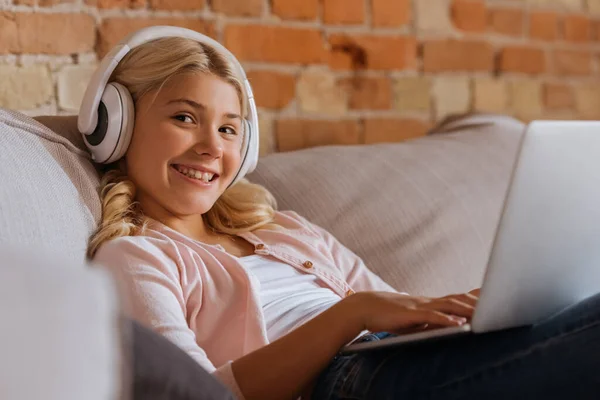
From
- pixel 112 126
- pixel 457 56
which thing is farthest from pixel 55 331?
pixel 457 56

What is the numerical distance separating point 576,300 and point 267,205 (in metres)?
0.62

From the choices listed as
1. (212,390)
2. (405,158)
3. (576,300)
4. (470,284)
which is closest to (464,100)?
(405,158)

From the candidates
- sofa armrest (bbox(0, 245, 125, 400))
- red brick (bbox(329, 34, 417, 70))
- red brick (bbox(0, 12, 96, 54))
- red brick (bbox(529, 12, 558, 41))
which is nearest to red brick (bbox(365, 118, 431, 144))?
red brick (bbox(329, 34, 417, 70))

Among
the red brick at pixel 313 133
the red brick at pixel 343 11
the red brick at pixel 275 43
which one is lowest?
the red brick at pixel 313 133

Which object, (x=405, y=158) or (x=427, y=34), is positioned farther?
(x=427, y=34)

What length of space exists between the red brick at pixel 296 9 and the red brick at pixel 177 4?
0.20 m

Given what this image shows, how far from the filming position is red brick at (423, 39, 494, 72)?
2318 mm

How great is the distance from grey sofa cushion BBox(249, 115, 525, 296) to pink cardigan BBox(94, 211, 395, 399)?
0.24 m

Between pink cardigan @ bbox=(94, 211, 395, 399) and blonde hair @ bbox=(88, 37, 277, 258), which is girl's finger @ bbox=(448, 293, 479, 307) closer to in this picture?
pink cardigan @ bbox=(94, 211, 395, 399)

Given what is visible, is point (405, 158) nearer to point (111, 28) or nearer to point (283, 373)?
point (111, 28)

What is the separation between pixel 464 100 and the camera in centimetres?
240

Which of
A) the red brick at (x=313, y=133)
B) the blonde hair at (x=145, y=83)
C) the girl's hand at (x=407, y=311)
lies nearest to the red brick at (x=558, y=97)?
the red brick at (x=313, y=133)

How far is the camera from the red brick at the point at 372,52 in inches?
84.4

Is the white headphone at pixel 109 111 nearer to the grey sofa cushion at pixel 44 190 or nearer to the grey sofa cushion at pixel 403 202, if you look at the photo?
the grey sofa cushion at pixel 44 190
